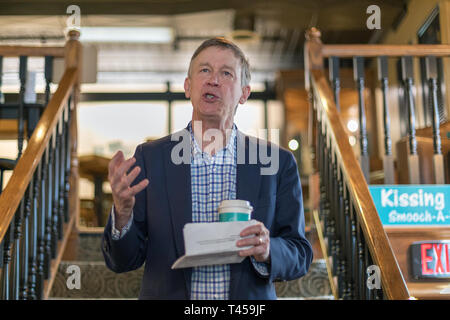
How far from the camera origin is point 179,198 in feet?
4.34

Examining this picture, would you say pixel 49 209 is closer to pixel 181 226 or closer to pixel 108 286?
pixel 108 286

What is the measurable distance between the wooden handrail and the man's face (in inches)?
39.2

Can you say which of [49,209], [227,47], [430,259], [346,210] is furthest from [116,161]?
[430,259]

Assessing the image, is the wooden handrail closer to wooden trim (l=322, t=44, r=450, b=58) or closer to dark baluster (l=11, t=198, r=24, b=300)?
dark baluster (l=11, t=198, r=24, b=300)

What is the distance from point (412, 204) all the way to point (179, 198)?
1801 millimetres

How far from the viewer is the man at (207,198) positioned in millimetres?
1266

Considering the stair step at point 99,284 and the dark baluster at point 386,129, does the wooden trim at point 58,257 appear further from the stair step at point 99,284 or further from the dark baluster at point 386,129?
the dark baluster at point 386,129

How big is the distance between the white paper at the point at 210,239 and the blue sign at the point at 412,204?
1779 millimetres

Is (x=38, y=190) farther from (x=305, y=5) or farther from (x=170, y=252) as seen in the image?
(x=305, y=5)

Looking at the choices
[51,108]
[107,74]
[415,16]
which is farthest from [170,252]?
[107,74]

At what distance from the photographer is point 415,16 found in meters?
6.68

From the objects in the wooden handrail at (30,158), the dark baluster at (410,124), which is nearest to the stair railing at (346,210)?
the dark baluster at (410,124)
